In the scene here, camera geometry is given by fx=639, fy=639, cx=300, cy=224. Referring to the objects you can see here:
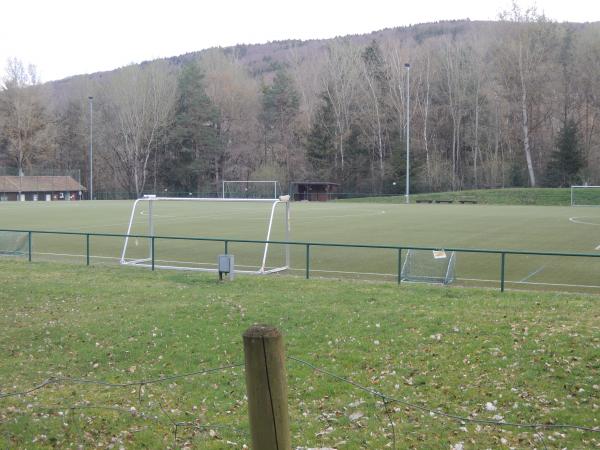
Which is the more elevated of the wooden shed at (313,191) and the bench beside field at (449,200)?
the wooden shed at (313,191)

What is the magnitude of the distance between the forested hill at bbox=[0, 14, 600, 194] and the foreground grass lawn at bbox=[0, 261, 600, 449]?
67.6 m

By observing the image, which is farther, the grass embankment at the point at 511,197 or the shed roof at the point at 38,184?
the shed roof at the point at 38,184

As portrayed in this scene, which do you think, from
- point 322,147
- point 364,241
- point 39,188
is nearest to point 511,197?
point 322,147

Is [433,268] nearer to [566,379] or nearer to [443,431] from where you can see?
[566,379]

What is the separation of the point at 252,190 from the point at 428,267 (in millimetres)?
70318

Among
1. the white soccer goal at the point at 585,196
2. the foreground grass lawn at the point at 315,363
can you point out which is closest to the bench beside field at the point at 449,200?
the white soccer goal at the point at 585,196

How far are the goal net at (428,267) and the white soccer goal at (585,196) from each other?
52.8m

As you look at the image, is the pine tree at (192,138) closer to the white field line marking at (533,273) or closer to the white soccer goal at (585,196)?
the white soccer goal at (585,196)

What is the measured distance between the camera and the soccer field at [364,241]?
20719 millimetres

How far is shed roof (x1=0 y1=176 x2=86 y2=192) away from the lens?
85.4 m

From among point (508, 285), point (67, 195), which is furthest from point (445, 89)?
point (508, 285)

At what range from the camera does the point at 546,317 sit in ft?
38.9

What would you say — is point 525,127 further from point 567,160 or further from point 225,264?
point 225,264

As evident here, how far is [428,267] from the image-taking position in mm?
17188
